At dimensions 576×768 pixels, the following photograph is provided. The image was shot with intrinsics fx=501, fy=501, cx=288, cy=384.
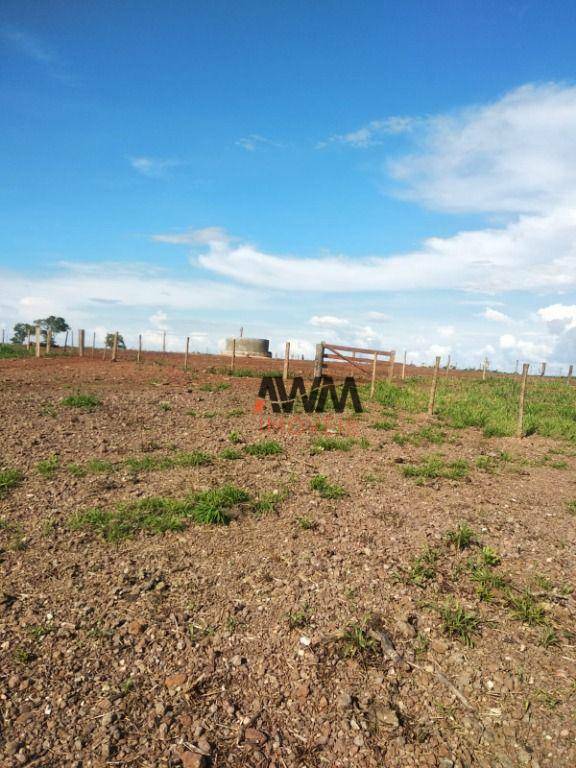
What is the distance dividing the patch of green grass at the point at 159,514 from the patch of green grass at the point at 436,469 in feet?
10.5

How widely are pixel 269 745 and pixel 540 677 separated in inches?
84.1

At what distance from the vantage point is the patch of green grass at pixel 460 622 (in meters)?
4.23

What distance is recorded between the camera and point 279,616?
4371 mm

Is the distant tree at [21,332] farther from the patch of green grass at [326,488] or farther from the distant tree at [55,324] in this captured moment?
the patch of green grass at [326,488]

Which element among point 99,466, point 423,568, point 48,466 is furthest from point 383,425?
point 48,466

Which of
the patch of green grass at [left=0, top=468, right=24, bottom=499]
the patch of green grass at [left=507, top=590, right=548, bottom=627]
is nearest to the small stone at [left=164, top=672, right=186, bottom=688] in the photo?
the patch of green grass at [left=507, top=590, right=548, bottom=627]

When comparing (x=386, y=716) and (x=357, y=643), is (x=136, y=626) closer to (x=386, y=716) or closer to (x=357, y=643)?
(x=357, y=643)

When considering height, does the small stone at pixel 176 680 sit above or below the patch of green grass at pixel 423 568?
below

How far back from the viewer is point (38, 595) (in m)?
4.58

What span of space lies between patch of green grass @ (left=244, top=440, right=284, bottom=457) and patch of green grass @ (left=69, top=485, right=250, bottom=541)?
223cm

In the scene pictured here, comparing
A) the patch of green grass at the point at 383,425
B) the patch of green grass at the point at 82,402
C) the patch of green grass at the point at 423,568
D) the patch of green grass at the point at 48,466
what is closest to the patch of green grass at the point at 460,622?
the patch of green grass at the point at 423,568

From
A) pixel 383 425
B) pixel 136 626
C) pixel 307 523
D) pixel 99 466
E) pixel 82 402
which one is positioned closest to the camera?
pixel 136 626

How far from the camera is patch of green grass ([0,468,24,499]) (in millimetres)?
6781

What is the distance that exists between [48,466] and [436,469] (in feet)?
20.7
